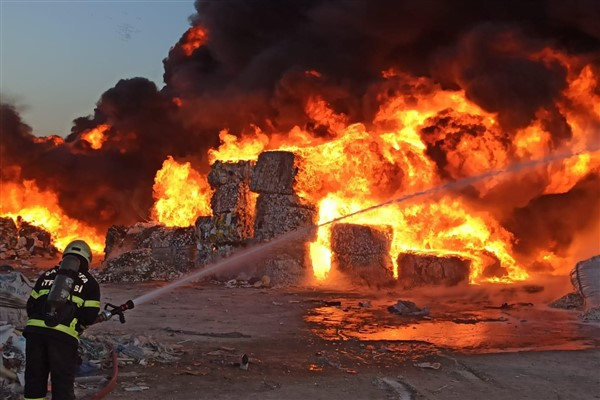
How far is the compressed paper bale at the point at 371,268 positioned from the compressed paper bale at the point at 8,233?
16.1 metres

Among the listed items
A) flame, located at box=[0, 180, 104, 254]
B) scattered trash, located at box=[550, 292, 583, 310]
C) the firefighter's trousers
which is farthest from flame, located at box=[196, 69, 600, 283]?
flame, located at box=[0, 180, 104, 254]

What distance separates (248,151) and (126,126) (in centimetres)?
1375

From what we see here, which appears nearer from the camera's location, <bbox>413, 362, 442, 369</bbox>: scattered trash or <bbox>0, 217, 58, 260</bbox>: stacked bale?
<bbox>413, 362, 442, 369</bbox>: scattered trash

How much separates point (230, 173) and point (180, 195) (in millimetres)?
5983

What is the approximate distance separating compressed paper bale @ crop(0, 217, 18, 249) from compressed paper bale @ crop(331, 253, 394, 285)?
16.1m

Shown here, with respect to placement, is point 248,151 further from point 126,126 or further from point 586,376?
point 586,376

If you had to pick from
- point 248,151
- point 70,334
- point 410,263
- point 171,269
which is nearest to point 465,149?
point 410,263

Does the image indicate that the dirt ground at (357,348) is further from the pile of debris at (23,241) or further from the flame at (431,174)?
the pile of debris at (23,241)

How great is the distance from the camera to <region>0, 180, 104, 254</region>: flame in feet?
95.6

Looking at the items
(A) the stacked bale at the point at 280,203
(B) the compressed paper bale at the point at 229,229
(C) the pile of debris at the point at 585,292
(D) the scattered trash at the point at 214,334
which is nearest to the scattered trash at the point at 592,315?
(C) the pile of debris at the point at 585,292

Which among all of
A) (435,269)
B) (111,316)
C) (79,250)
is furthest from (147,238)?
(79,250)

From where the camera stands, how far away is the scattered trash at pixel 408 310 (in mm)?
12062

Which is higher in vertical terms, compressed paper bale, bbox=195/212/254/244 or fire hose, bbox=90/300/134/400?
compressed paper bale, bbox=195/212/254/244

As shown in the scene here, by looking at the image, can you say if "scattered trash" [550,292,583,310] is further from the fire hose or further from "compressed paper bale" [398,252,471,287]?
the fire hose
